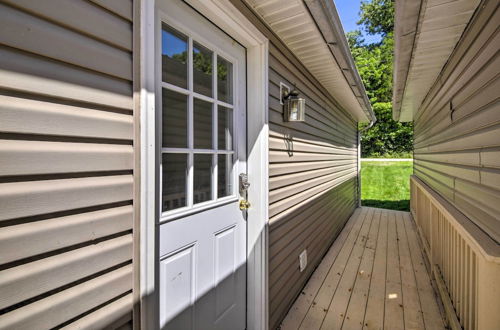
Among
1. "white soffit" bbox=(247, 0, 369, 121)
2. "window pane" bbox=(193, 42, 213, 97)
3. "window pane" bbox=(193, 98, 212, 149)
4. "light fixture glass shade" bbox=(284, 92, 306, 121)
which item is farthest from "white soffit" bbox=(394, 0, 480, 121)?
"window pane" bbox=(193, 98, 212, 149)

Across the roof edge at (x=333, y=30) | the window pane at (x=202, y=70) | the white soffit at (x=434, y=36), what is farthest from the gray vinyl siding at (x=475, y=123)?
the window pane at (x=202, y=70)

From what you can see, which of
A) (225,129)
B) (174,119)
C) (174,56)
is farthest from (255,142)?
(174,56)

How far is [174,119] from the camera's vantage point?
1301 millimetres

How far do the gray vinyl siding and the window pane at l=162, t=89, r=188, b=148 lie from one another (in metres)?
1.64

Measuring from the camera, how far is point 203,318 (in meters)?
1.47

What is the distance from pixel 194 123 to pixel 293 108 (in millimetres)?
1075

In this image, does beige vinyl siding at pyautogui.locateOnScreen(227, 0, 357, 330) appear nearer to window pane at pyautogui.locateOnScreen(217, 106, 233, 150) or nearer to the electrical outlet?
the electrical outlet

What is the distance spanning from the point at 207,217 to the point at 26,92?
1021 millimetres

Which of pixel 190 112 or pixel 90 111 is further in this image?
pixel 190 112

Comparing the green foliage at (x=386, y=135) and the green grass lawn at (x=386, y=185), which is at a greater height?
the green foliage at (x=386, y=135)

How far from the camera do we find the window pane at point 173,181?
1.25 meters

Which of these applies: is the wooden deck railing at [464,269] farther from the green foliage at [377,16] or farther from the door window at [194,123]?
the green foliage at [377,16]

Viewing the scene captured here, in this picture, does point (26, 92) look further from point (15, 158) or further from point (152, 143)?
point (152, 143)

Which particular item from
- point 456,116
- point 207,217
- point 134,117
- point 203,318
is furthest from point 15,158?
point 456,116
